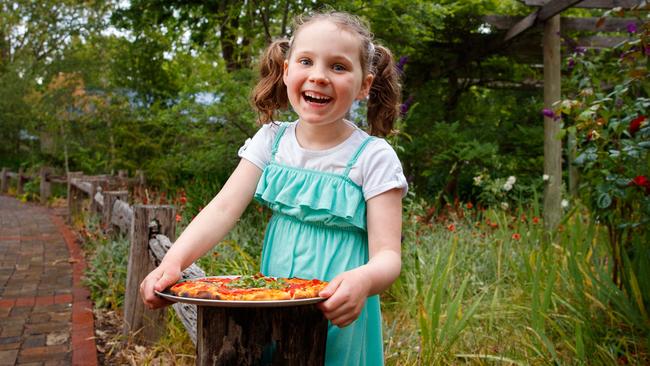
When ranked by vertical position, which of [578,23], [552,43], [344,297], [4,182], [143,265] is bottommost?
[143,265]

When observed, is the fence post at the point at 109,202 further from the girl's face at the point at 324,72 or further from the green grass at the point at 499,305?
the girl's face at the point at 324,72

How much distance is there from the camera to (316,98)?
60.9 inches

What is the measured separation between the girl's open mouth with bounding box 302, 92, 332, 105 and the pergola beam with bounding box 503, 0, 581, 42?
5.46m

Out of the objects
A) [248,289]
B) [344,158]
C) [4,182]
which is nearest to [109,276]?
[344,158]

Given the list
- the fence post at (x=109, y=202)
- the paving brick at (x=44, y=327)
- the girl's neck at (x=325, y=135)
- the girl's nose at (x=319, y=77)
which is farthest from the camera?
the fence post at (x=109, y=202)

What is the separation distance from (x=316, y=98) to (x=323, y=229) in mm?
→ 346

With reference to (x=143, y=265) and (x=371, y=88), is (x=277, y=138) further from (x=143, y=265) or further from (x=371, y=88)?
(x=143, y=265)

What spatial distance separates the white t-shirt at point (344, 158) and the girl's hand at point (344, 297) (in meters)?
0.30

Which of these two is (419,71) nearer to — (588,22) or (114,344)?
(588,22)

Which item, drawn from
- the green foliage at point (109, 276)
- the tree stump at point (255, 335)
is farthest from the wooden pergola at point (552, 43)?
the tree stump at point (255, 335)

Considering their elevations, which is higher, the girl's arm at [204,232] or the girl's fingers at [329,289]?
the girl's arm at [204,232]

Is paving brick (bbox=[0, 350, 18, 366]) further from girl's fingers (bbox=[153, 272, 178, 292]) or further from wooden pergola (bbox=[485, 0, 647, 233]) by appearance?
wooden pergola (bbox=[485, 0, 647, 233])

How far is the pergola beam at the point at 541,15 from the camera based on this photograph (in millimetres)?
6361

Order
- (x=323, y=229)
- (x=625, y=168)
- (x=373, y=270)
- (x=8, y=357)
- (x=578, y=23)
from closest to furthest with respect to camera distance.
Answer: (x=373, y=270), (x=323, y=229), (x=625, y=168), (x=8, y=357), (x=578, y=23)
